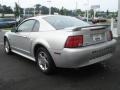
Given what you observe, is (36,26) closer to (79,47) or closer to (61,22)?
(61,22)

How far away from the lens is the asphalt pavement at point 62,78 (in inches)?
177

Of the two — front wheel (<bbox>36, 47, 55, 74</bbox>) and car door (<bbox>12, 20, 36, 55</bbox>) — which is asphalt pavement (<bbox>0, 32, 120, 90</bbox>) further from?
car door (<bbox>12, 20, 36, 55</bbox>)

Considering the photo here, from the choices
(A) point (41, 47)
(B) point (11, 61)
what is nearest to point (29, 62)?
(B) point (11, 61)

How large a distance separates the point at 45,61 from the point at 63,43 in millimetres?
923

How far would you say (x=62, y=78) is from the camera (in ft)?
16.6

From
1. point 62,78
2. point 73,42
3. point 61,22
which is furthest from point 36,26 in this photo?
point 62,78

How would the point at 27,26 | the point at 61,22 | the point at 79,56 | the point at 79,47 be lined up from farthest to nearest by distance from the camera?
the point at 27,26 < the point at 61,22 < the point at 79,47 < the point at 79,56

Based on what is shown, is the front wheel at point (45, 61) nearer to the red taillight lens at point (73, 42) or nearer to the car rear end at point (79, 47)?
the car rear end at point (79, 47)

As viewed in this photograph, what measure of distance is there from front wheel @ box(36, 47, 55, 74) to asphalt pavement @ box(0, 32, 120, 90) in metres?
0.14

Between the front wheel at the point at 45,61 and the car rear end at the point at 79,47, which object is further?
the front wheel at the point at 45,61

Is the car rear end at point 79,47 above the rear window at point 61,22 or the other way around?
the other way around

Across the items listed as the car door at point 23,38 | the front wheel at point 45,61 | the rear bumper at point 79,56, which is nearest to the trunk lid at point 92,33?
the rear bumper at point 79,56

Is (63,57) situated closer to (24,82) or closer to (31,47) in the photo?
(24,82)

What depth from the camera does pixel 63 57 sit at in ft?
Result: 15.5
